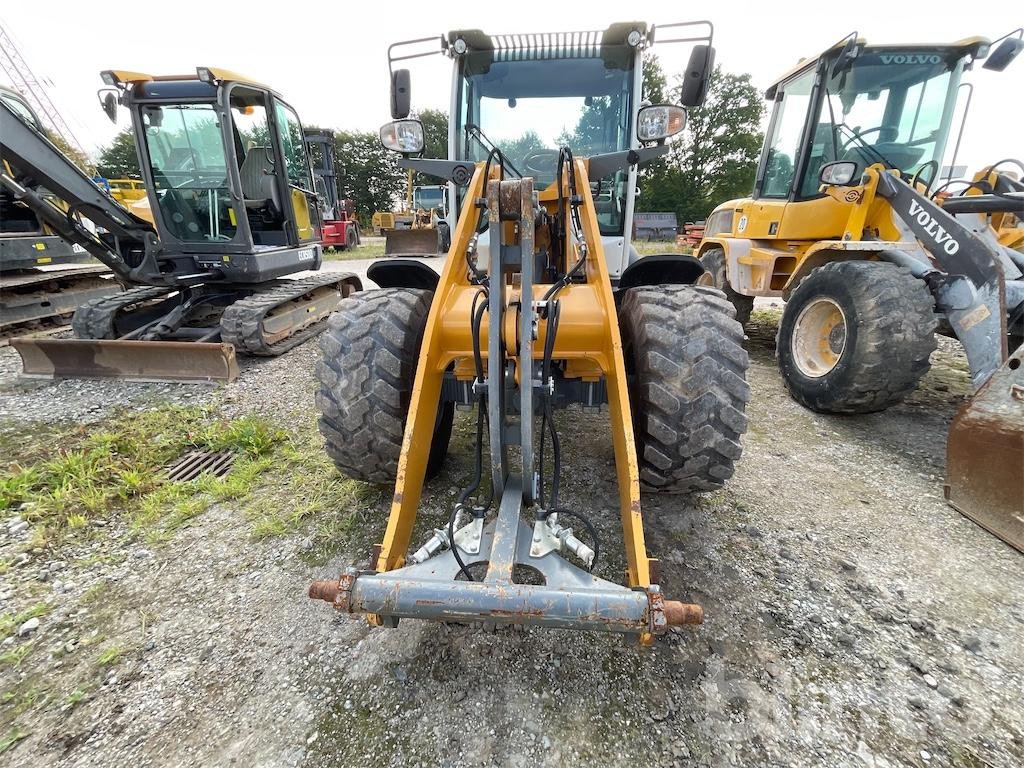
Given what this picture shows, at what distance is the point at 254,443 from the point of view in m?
3.36

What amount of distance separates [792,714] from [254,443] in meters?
3.28

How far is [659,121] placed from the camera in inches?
94.1

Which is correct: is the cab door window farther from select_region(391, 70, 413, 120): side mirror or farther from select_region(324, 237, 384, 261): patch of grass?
select_region(324, 237, 384, 261): patch of grass

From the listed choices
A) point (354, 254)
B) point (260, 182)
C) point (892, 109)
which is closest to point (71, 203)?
point (260, 182)

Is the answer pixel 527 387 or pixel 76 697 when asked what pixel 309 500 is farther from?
pixel 527 387

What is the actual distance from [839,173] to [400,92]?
3.53m

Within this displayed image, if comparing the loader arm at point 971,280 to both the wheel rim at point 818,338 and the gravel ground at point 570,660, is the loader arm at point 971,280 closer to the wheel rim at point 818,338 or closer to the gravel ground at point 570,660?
the wheel rim at point 818,338

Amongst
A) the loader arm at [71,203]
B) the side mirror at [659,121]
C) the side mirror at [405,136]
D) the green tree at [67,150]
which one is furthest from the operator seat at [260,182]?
the side mirror at [659,121]

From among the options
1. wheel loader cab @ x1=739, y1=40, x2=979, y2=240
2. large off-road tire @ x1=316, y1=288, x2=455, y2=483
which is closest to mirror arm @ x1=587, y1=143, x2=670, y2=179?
large off-road tire @ x1=316, y1=288, x2=455, y2=483

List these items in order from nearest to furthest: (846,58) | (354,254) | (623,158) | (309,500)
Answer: (623,158) < (309,500) < (846,58) < (354,254)

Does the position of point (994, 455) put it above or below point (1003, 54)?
below

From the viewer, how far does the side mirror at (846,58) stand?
4223 mm

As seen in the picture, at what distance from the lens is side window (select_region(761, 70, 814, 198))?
4.95 m

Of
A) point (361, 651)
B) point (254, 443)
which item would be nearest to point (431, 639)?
point (361, 651)
